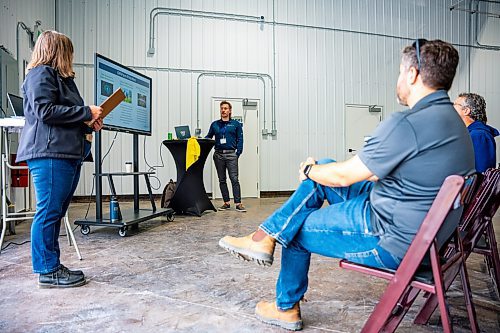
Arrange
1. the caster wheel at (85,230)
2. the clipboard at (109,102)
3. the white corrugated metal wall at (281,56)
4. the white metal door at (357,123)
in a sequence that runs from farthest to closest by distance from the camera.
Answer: the white metal door at (357,123), the white corrugated metal wall at (281,56), the caster wheel at (85,230), the clipboard at (109,102)

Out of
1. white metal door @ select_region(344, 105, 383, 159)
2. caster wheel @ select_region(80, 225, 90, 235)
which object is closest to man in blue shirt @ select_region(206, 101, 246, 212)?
caster wheel @ select_region(80, 225, 90, 235)

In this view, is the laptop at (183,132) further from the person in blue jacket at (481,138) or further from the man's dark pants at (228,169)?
the person in blue jacket at (481,138)

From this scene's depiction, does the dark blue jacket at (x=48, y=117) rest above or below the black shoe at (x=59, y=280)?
above

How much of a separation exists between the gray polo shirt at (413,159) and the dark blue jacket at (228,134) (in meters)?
4.66

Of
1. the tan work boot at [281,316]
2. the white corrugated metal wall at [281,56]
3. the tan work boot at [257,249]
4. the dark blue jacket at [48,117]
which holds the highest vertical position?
the white corrugated metal wall at [281,56]

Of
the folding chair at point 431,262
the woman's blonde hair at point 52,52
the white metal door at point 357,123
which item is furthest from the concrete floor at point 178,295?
the white metal door at point 357,123

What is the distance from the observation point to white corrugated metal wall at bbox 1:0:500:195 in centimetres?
708

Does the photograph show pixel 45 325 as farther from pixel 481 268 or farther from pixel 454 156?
pixel 481 268

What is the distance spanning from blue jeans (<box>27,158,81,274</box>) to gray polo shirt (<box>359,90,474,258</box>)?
1.60 metres

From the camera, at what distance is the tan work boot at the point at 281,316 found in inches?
63.3

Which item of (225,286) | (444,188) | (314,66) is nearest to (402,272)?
(444,188)

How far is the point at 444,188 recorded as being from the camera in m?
1.07

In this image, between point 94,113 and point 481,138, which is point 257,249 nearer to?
point 94,113

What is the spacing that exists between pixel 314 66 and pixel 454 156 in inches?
286
